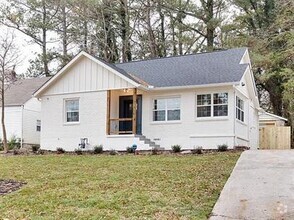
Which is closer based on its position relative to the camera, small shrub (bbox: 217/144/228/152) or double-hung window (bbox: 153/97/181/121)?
small shrub (bbox: 217/144/228/152)

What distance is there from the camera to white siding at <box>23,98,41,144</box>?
86.7 feet

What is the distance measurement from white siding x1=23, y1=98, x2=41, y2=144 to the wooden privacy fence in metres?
14.6

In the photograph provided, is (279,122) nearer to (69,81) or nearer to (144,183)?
(69,81)

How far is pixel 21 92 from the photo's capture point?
28328 millimetres

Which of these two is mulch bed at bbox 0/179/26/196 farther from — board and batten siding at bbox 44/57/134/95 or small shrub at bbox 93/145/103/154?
board and batten siding at bbox 44/57/134/95

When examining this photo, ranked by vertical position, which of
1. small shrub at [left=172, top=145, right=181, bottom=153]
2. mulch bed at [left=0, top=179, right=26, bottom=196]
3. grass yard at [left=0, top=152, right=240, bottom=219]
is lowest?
mulch bed at [left=0, top=179, right=26, bottom=196]

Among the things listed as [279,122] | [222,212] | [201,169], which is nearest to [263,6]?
[279,122]

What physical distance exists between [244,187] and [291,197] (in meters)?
1.07

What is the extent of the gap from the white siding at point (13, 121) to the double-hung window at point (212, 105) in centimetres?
1347

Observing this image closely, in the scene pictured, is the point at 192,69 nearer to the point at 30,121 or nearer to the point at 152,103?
the point at 152,103

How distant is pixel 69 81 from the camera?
20062mm

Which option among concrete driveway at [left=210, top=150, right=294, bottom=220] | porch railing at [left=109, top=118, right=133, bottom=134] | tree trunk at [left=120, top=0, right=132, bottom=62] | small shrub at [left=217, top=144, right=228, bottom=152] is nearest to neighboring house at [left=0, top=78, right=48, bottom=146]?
tree trunk at [left=120, top=0, right=132, bottom=62]

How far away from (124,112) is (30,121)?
933 cm

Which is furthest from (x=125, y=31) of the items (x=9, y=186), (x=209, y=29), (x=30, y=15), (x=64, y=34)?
(x=9, y=186)
